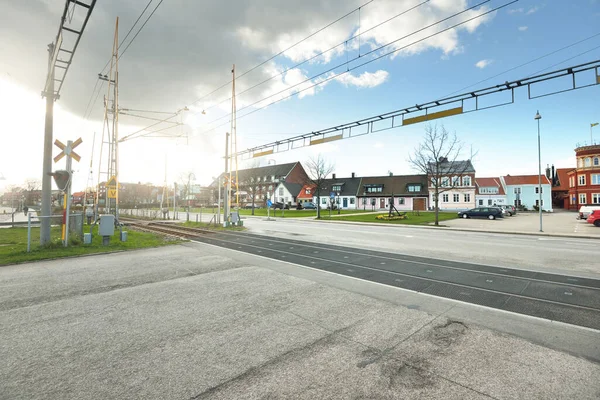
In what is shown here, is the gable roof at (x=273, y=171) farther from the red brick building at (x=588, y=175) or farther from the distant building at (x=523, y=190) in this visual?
the red brick building at (x=588, y=175)

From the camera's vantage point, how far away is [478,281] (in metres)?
7.32

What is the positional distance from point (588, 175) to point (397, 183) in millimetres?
33914

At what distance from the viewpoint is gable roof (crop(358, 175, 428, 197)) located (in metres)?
58.9

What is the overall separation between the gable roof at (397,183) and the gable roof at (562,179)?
4470cm

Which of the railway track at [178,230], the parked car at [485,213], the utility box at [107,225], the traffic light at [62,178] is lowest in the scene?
the railway track at [178,230]

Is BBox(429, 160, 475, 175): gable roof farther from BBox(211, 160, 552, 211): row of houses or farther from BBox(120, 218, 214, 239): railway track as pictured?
BBox(120, 218, 214, 239): railway track

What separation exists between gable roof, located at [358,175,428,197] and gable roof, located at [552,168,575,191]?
147 ft

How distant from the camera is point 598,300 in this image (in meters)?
5.86

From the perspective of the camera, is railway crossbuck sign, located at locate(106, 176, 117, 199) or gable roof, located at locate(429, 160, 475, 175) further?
gable roof, located at locate(429, 160, 475, 175)

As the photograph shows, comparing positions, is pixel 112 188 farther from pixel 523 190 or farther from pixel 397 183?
pixel 523 190

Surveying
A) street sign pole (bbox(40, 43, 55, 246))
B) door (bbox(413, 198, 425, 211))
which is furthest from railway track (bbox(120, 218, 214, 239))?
door (bbox(413, 198, 425, 211))

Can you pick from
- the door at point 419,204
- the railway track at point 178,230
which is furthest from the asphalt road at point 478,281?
the door at point 419,204

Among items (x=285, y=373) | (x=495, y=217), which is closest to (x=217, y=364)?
(x=285, y=373)

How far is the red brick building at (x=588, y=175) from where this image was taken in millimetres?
51875
